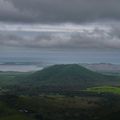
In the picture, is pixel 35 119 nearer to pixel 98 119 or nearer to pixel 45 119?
pixel 45 119

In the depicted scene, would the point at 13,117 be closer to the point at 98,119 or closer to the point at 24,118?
the point at 24,118

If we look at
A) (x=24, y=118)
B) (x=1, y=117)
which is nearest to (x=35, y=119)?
(x=24, y=118)

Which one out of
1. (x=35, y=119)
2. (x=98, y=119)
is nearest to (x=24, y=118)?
(x=35, y=119)

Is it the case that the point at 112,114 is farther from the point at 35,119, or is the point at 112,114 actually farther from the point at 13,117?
the point at 13,117

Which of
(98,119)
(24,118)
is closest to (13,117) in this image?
(24,118)

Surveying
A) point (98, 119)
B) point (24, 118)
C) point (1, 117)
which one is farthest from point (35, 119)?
point (98, 119)

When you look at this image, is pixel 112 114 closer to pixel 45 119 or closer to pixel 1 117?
pixel 45 119
